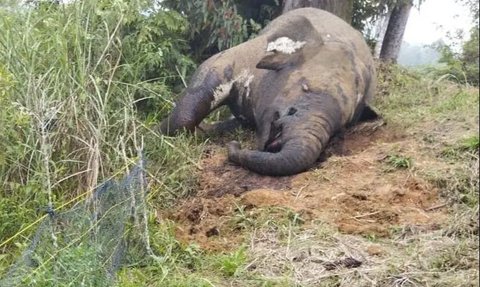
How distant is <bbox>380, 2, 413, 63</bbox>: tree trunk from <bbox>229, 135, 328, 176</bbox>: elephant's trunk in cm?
460

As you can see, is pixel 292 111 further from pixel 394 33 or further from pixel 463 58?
pixel 394 33

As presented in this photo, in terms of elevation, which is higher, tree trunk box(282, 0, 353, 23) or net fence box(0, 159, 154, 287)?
tree trunk box(282, 0, 353, 23)

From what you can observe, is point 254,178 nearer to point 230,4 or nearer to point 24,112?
point 24,112

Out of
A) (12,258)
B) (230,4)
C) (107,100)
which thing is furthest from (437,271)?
(230,4)

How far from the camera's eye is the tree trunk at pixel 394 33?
9898mm

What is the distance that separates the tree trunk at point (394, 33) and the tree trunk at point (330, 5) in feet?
4.82

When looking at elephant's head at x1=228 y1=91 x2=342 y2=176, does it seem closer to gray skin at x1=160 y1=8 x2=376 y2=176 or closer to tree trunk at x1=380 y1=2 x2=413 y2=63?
gray skin at x1=160 y1=8 x2=376 y2=176

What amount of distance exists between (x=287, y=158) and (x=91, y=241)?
160 cm

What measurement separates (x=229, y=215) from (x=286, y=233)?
1.65ft

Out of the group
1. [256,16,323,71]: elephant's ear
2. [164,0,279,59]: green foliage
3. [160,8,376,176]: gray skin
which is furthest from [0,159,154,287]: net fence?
[164,0,279,59]: green foliage

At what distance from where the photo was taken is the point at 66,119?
5.28 m

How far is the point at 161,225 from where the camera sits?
15.7ft

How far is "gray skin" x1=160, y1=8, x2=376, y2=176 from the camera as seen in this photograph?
5613mm

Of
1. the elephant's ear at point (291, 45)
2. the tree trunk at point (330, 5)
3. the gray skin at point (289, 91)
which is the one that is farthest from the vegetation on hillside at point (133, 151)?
the tree trunk at point (330, 5)
